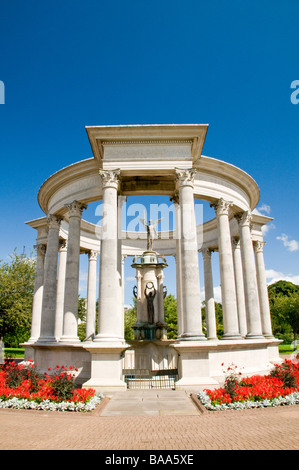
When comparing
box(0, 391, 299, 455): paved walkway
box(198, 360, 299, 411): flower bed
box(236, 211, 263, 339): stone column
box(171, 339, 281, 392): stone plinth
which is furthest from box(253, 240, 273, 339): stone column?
box(0, 391, 299, 455): paved walkway

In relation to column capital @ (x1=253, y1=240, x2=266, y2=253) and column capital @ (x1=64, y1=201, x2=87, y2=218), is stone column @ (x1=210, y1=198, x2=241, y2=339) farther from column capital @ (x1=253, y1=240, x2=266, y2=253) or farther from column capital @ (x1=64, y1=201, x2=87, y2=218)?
column capital @ (x1=253, y1=240, x2=266, y2=253)

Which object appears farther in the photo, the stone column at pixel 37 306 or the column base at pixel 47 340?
the stone column at pixel 37 306

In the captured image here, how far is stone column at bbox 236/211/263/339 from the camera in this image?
119 ft

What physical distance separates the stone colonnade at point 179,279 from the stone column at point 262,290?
144 millimetres

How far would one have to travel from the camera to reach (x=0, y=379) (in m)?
22.5

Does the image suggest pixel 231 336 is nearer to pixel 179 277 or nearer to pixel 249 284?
pixel 249 284

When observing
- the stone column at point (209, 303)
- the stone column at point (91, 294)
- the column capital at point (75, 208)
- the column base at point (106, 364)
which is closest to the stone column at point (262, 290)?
the stone column at point (209, 303)

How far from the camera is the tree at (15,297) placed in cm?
6494

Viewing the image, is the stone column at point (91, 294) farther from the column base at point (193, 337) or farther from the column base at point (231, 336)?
the column base at point (193, 337)

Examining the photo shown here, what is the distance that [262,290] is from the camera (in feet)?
159

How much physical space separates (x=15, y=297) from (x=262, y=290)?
164 feet
